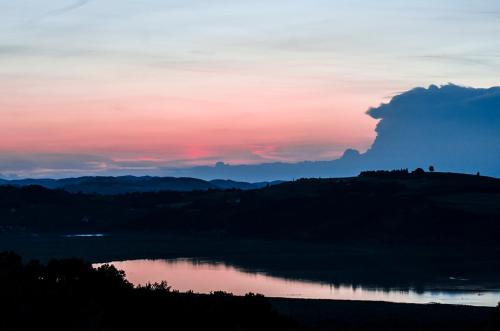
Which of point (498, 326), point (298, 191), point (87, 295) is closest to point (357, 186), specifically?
point (298, 191)

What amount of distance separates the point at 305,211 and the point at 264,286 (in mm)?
74886

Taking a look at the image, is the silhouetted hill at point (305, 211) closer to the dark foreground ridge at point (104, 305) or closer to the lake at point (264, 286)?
the lake at point (264, 286)

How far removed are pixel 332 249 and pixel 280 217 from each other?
32.9 meters

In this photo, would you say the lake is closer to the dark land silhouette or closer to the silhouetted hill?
the dark land silhouette

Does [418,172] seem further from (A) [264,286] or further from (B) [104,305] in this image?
(B) [104,305]

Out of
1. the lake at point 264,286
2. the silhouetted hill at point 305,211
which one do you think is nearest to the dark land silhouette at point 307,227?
the silhouetted hill at point 305,211

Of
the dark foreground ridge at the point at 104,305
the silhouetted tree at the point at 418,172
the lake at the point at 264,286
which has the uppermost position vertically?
the silhouetted tree at the point at 418,172

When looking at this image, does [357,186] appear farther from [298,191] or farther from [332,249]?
[332,249]

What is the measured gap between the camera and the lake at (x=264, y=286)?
63.9 meters

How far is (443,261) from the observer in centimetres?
9338

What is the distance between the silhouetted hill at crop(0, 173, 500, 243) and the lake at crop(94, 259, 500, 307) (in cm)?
4896

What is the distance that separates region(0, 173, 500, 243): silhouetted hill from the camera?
128375 mm

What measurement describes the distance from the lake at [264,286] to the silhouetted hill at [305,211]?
1928 inches

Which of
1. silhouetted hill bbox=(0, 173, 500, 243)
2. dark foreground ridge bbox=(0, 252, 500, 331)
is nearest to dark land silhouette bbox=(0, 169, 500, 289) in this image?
silhouetted hill bbox=(0, 173, 500, 243)
